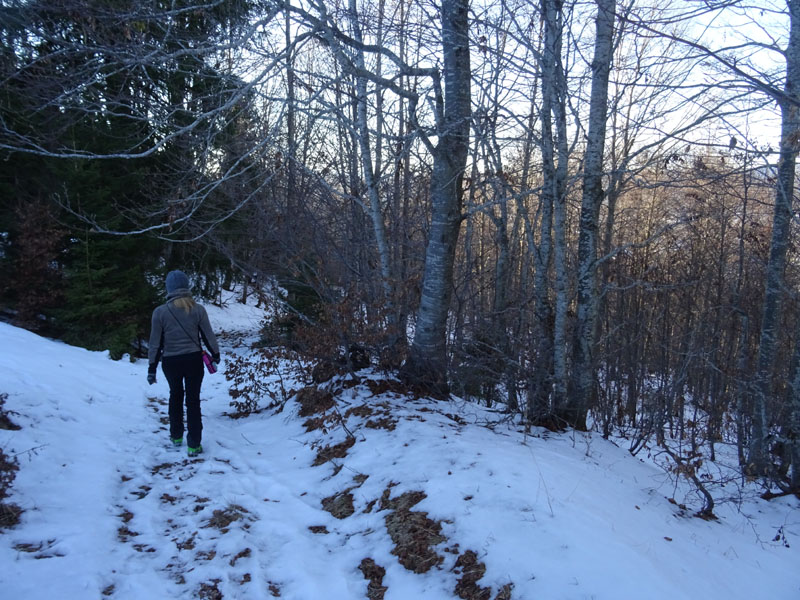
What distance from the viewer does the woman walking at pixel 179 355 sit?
5355 millimetres

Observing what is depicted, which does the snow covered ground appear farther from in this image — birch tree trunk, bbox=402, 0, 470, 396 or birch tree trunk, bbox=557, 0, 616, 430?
birch tree trunk, bbox=402, 0, 470, 396

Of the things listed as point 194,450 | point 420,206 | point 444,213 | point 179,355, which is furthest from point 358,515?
point 420,206

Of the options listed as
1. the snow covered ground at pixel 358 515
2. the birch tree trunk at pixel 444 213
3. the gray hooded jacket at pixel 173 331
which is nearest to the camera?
the snow covered ground at pixel 358 515

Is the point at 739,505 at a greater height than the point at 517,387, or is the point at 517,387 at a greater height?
the point at 517,387

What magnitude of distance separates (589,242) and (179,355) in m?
5.19

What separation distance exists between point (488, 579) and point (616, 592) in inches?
28.2

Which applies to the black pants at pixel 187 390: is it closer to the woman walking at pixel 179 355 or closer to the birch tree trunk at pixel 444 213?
the woman walking at pixel 179 355

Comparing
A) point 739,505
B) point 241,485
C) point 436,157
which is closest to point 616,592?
point 241,485

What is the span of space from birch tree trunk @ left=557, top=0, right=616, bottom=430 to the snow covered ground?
585 mm

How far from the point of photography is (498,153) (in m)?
7.57

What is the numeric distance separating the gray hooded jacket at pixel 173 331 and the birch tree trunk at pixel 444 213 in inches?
116

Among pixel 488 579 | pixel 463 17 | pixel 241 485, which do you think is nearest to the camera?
pixel 488 579

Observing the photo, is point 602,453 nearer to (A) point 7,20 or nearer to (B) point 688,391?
(B) point 688,391

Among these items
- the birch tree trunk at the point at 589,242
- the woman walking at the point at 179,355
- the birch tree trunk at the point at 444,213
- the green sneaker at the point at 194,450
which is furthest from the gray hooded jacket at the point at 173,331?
the birch tree trunk at the point at 589,242
